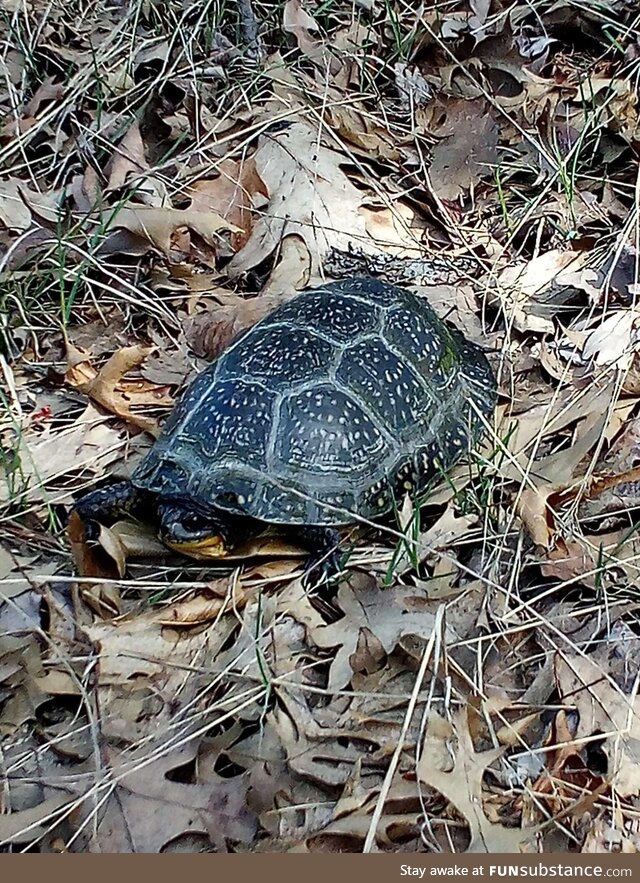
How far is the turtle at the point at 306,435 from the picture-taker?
99.5 inches

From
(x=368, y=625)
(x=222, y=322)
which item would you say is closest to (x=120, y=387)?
(x=222, y=322)

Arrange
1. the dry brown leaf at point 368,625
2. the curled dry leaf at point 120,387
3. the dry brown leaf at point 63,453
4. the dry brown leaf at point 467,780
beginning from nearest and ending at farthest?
the dry brown leaf at point 467,780 < the dry brown leaf at point 368,625 < the dry brown leaf at point 63,453 < the curled dry leaf at point 120,387

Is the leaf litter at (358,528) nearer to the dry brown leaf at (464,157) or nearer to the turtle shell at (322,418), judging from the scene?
the dry brown leaf at (464,157)

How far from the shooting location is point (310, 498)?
2.53 meters

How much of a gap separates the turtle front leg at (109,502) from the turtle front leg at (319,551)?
1.63 ft

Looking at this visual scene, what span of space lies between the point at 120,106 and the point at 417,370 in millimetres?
2256

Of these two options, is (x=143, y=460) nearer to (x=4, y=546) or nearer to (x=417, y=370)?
(x=4, y=546)

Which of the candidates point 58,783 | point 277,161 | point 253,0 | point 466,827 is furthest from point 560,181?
point 58,783

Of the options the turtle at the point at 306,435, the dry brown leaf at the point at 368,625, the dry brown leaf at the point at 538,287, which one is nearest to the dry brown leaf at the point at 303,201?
the dry brown leaf at the point at 538,287

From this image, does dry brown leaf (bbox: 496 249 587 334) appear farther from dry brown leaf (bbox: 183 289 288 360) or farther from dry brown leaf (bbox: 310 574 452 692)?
dry brown leaf (bbox: 310 574 452 692)

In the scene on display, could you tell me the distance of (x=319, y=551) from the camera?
2566 millimetres

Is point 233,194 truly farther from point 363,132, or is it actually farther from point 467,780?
point 467,780

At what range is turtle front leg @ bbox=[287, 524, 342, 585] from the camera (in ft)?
8.25

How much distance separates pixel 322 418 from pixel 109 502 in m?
0.71
